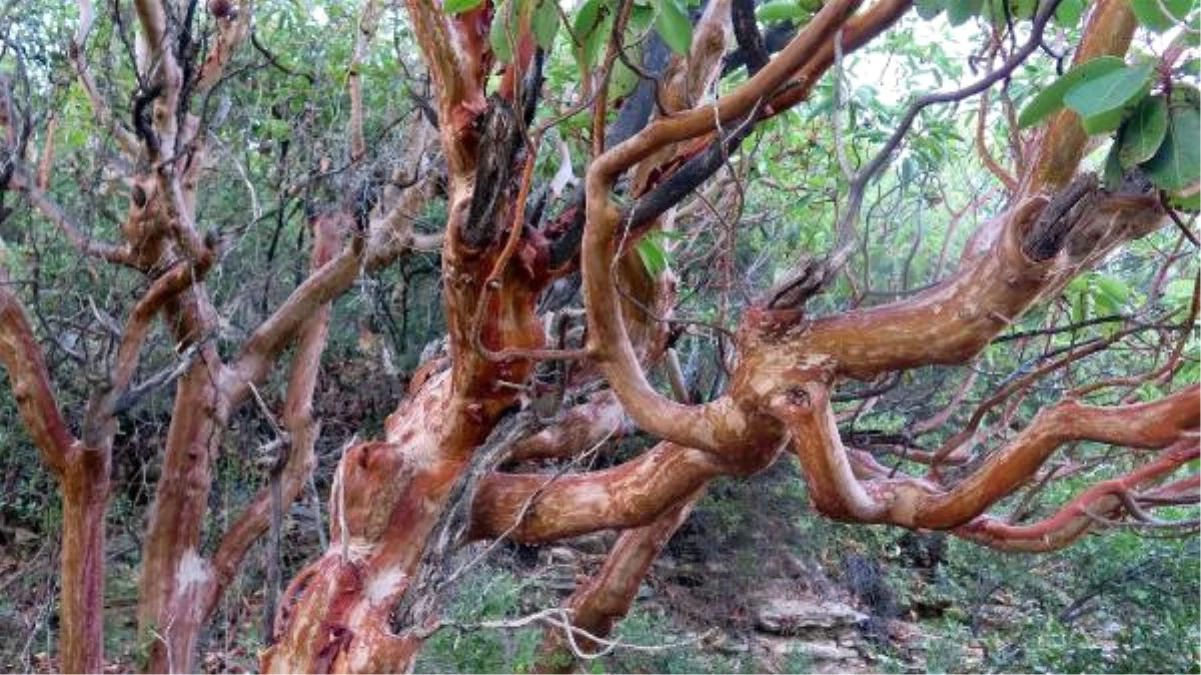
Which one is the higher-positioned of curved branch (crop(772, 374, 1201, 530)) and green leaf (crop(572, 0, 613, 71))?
green leaf (crop(572, 0, 613, 71))

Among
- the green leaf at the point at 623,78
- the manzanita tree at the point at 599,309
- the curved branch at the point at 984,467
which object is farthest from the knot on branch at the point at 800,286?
the green leaf at the point at 623,78

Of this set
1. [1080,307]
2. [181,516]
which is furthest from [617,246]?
[181,516]

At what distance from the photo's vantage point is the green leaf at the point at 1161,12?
1.16 metres

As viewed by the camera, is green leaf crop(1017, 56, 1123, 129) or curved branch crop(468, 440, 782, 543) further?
curved branch crop(468, 440, 782, 543)

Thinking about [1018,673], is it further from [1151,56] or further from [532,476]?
[1151,56]

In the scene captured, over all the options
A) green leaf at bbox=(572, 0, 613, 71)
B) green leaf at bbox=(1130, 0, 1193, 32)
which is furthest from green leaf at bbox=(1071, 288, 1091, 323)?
green leaf at bbox=(572, 0, 613, 71)

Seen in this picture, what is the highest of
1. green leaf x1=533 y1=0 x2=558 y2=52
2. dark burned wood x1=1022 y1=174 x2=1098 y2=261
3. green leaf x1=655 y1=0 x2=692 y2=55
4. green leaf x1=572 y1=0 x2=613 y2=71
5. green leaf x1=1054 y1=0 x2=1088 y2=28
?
green leaf x1=1054 y1=0 x2=1088 y2=28

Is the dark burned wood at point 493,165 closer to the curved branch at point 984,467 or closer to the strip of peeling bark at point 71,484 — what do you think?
the curved branch at point 984,467

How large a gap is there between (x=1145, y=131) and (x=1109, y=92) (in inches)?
3.1

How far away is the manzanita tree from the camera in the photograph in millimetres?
1626

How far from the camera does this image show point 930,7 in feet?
5.41

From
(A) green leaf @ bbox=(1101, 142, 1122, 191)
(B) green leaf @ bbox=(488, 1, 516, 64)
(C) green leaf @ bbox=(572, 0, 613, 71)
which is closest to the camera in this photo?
(A) green leaf @ bbox=(1101, 142, 1122, 191)

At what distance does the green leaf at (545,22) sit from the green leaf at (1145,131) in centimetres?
83

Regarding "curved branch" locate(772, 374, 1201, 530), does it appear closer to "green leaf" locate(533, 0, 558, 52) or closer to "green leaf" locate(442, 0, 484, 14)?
"green leaf" locate(533, 0, 558, 52)
